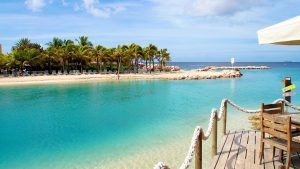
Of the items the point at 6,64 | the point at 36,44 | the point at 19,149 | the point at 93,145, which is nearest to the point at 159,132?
the point at 93,145

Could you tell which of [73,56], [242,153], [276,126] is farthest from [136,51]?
[276,126]

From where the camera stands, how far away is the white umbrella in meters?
4.53

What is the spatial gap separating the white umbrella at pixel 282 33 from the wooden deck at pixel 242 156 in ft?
8.22

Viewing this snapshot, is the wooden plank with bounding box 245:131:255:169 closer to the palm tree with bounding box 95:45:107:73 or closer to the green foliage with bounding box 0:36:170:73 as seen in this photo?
the green foliage with bounding box 0:36:170:73

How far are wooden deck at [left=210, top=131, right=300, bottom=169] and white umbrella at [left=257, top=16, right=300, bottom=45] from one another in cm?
251

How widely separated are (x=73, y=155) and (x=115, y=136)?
8.87 ft

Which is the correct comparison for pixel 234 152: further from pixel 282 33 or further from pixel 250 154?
pixel 282 33

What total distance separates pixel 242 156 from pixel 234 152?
12.9 inches

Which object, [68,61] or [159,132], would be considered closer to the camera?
[159,132]

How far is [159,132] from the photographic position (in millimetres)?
12266

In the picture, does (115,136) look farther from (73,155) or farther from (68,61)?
(68,61)

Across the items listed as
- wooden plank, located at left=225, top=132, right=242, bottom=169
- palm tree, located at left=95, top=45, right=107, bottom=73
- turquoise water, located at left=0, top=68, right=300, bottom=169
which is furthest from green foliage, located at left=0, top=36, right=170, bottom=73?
wooden plank, located at left=225, top=132, right=242, bottom=169

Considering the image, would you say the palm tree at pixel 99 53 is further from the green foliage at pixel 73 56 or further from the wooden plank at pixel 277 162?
the wooden plank at pixel 277 162

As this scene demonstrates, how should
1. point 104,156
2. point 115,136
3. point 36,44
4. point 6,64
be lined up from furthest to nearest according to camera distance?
point 36,44
point 6,64
point 115,136
point 104,156
